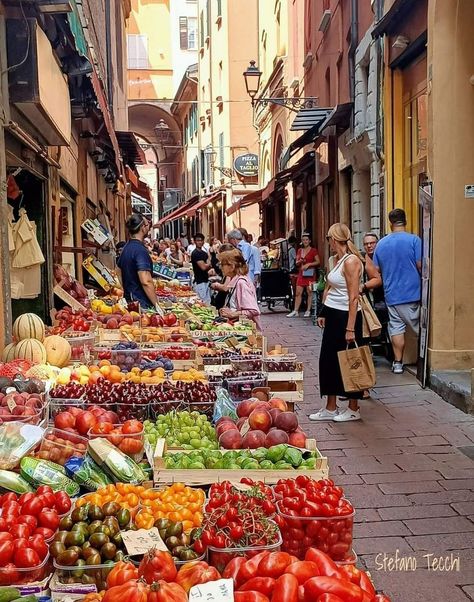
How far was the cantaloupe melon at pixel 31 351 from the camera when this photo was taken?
6.30m

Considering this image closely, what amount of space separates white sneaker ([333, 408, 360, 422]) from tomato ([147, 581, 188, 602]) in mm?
5141

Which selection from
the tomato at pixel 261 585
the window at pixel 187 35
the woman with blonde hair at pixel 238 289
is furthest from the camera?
the window at pixel 187 35

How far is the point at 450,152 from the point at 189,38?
47110mm

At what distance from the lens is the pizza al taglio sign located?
32656 mm

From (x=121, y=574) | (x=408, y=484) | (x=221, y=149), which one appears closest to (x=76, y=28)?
(x=408, y=484)

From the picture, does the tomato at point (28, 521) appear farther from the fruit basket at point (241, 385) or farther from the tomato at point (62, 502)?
the fruit basket at point (241, 385)

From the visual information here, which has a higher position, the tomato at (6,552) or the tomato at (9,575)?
the tomato at (6,552)

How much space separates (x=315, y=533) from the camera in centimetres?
315

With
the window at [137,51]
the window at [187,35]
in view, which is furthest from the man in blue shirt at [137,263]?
the window at [187,35]

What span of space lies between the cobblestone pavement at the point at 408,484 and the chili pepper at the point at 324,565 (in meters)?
1.35

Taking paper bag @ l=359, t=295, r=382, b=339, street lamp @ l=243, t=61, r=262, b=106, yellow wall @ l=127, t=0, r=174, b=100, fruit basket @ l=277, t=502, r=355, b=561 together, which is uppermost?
yellow wall @ l=127, t=0, r=174, b=100

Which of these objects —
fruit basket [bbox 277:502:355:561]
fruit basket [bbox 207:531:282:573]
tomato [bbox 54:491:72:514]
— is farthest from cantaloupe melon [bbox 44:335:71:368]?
fruit basket [bbox 207:531:282:573]

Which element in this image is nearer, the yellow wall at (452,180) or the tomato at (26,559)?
the tomato at (26,559)

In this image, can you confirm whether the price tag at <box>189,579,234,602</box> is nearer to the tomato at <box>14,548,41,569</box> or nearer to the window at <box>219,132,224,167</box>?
the tomato at <box>14,548,41,569</box>
